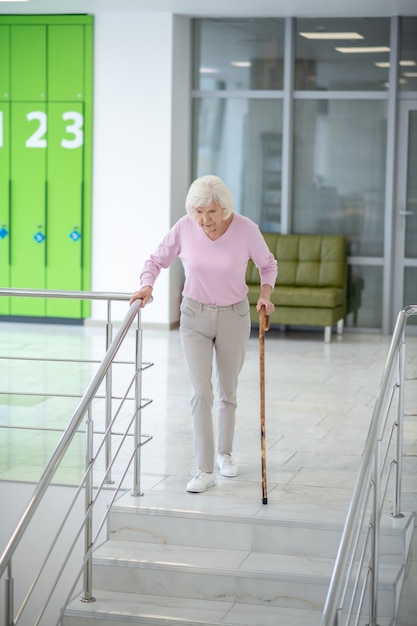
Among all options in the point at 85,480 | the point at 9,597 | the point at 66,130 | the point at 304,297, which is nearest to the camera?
the point at 9,597

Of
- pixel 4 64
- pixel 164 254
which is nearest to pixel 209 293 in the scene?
pixel 164 254

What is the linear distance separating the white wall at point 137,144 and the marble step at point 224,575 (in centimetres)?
619

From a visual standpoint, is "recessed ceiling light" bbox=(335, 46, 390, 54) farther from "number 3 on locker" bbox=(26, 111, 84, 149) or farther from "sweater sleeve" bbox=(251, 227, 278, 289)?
"sweater sleeve" bbox=(251, 227, 278, 289)

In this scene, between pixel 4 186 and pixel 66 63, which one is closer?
pixel 66 63

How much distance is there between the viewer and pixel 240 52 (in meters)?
10.9

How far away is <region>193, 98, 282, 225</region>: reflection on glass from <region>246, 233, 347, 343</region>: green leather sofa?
0.41 m

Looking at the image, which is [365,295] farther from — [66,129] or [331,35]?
[66,129]

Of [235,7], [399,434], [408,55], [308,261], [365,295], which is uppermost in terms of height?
[235,7]

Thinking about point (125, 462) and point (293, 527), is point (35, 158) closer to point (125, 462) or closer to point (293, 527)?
point (125, 462)

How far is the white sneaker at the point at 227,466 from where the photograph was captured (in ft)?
17.5

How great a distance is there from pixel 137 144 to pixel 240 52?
1.43 meters

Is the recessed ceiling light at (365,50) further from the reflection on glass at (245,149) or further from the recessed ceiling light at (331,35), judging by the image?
the reflection on glass at (245,149)

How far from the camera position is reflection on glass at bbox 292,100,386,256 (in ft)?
35.2

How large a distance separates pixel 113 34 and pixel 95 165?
130cm
